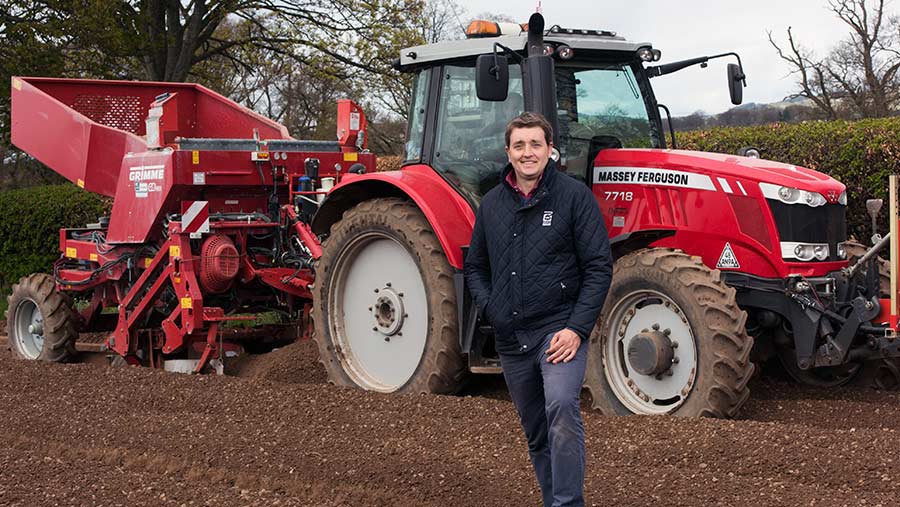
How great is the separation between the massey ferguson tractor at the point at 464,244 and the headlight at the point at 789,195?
2 centimetres

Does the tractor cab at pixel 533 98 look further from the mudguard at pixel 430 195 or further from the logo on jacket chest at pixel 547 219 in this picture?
the logo on jacket chest at pixel 547 219

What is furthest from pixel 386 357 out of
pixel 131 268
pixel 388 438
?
pixel 131 268

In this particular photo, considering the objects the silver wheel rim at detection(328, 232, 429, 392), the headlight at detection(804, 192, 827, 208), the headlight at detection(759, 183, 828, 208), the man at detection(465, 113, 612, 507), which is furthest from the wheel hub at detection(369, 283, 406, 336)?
the man at detection(465, 113, 612, 507)

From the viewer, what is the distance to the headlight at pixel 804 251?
6629mm

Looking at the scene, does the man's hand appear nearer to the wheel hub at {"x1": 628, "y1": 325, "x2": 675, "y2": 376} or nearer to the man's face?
the man's face

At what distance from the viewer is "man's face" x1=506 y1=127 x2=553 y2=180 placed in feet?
14.2

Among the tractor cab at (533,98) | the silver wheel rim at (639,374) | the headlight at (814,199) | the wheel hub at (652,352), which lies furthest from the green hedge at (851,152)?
the wheel hub at (652,352)

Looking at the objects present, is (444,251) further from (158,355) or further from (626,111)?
(158,355)

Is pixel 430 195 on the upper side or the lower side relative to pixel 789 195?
upper

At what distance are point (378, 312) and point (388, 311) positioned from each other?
3.5 inches

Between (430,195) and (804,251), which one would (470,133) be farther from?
(804,251)

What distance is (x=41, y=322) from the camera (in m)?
10.6

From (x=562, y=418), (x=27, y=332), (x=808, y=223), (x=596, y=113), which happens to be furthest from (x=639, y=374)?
(x=27, y=332)

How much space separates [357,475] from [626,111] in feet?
10.5
